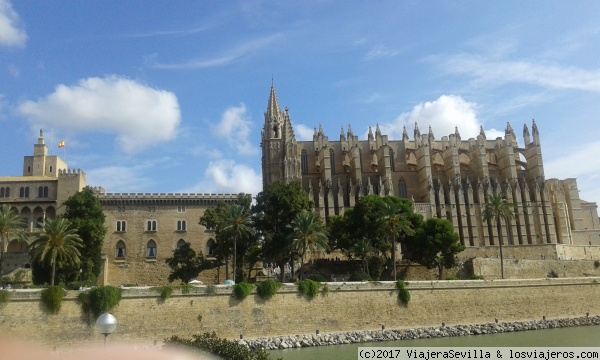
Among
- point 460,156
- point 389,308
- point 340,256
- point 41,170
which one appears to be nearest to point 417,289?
point 389,308

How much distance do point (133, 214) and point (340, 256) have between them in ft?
64.8

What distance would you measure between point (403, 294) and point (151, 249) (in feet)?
90.4

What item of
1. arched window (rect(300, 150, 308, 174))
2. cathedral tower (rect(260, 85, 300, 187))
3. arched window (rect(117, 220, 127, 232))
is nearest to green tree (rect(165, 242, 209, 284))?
arched window (rect(117, 220, 127, 232))

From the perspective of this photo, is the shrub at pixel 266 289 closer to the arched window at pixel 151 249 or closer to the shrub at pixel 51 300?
the shrub at pixel 51 300

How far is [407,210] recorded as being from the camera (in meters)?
46.5

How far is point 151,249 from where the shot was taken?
53250 millimetres

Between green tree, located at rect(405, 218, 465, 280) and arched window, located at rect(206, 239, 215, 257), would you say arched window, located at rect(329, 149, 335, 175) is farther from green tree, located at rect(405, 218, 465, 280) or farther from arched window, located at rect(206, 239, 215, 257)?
green tree, located at rect(405, 218, 465, 280)

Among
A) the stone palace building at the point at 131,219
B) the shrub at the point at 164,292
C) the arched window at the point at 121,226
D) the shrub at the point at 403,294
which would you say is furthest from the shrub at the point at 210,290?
the arched window at the point at 121,226

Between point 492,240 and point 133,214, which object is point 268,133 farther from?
point 492,240

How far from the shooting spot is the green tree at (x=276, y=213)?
132 feet

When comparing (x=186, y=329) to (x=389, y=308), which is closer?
(x=186, y=329)

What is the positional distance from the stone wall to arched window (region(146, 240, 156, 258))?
24.8 m

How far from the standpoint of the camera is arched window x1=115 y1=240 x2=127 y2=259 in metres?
52.7

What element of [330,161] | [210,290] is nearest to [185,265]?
[210,290]
